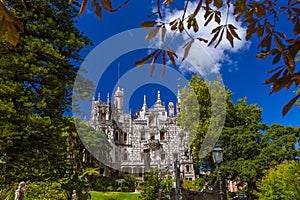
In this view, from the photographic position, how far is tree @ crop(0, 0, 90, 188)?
6719 millimetres

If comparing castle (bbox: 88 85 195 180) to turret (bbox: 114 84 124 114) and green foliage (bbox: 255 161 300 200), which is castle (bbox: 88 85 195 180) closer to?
turret (bbox: 114 84 124 114)

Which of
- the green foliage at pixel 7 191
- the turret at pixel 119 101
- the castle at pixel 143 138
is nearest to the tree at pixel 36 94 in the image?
the green foliage at pixel 7 191

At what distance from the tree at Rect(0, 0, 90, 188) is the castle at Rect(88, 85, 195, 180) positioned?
63.2 ft

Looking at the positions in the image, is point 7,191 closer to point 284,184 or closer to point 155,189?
point 284,184

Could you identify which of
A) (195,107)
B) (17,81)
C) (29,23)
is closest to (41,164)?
(17,81)

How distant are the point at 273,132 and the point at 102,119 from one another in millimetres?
18489

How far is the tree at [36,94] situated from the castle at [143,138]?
19274 millimetres

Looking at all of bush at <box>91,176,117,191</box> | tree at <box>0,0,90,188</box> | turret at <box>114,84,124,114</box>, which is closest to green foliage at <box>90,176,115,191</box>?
bush at <box>91,176,117,191</box>

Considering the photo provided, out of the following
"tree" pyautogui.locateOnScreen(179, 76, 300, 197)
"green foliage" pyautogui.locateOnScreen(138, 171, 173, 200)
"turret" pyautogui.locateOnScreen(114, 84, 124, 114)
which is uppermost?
"turret" pyautogui.locateOnScreen(114, 84, 124, 114)

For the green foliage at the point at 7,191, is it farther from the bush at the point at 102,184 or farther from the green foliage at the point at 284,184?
the bush at the point at 102,184

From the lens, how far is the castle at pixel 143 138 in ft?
91.2

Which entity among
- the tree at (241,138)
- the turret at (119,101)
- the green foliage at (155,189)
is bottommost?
the green foliage at (155,189)

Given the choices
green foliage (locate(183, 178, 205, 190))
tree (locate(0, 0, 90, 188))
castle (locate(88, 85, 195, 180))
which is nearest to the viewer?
tree (locate(0, 0, 90, 188))

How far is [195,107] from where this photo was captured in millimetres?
16469
